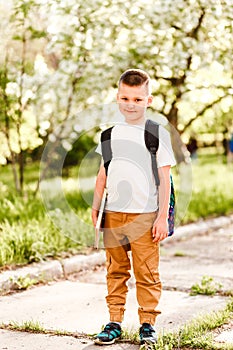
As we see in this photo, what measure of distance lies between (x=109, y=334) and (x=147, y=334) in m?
0.23

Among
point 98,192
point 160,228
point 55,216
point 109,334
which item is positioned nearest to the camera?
point 160,228

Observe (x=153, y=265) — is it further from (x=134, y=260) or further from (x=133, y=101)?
(x=133, y=101)

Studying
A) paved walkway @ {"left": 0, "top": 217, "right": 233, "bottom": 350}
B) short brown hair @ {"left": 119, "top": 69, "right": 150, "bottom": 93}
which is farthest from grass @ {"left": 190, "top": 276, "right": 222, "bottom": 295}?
short brown hair @ {"left": 119, "top": 69, "right": 150, "bottom": 93}

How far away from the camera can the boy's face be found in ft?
13.4

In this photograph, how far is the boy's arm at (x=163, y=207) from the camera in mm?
4027

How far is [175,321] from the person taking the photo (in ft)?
15.3

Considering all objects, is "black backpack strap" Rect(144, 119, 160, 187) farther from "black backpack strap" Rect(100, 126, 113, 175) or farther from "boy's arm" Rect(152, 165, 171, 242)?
"black backpack strap" Rect(100, 126, 113, 175)

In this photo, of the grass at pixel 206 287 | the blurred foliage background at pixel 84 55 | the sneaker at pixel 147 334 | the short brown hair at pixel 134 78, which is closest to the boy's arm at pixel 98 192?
the short brown hair at pixel 134 78

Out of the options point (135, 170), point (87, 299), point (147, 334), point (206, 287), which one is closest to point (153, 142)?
point (135, 170)

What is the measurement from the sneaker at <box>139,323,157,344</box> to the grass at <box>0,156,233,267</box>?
2.01 metres

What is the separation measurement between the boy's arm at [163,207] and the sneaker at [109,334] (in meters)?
0.58

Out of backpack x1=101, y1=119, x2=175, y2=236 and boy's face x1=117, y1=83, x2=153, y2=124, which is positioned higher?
boy's face x1=117, y1=83, x2=153, y2=124

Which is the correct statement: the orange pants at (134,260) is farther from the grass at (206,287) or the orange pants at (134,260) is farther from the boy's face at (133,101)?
the grass at (206,287)

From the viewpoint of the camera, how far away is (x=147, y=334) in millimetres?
4043
